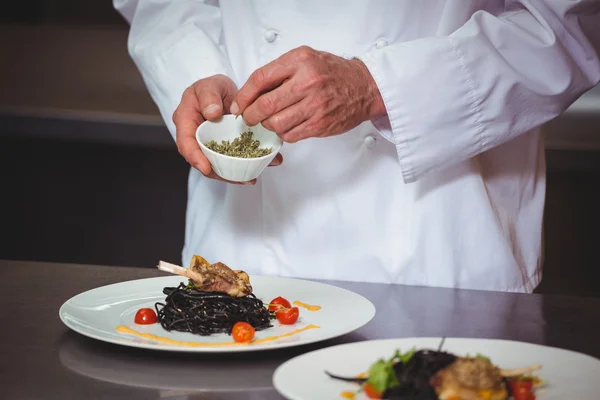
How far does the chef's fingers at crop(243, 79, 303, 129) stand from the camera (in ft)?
4.43

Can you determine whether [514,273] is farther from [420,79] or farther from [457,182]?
[420,79]

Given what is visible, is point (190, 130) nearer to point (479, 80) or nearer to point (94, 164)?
point (479, 80)

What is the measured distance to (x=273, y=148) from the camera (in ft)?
4.73

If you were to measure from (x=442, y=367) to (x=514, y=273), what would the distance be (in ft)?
2.42

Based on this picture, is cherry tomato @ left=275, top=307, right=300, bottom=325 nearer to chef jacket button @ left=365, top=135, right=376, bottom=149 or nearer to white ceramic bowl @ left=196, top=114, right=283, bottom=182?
white ceramic bowl @ left=196, top=114, right=283, bottom=182

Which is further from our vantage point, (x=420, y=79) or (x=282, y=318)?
(x=420, y=79)

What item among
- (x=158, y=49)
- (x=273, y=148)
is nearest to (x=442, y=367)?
(x=273, y=148)

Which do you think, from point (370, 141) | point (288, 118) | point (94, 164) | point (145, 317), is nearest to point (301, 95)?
point (288, 118)

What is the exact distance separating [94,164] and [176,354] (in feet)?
10.7

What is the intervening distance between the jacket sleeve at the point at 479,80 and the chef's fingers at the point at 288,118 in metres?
0.14

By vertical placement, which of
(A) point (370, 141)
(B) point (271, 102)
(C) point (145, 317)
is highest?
(B) point (271, 102)

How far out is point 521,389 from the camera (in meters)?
0.90

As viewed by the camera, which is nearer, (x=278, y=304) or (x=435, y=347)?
(x=435, y=347)

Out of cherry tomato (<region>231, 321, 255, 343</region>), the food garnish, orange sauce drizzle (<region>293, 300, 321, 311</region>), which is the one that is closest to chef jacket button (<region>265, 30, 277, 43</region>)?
orange sauce drizzle (<region>293, 300, 321, 311</region>)
